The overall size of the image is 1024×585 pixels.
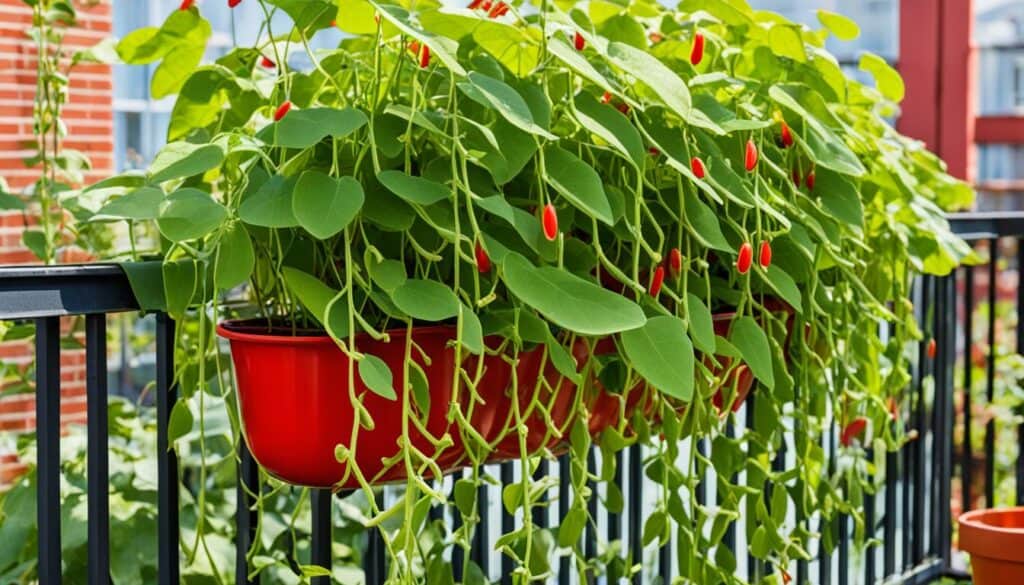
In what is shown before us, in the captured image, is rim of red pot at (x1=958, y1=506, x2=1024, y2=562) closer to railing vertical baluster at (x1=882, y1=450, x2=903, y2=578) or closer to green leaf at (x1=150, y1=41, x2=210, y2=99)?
railing vertical baluster at (x1=882, y1=450, x2=903, y2=578)

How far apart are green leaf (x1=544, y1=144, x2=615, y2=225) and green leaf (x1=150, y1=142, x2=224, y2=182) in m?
0.27

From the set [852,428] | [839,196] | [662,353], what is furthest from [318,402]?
[852,428]

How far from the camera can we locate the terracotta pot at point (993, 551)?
1.93 m

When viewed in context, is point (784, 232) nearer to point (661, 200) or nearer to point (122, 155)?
point (661, 200)

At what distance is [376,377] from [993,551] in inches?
48.0

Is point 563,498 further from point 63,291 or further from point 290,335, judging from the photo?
point 63,291

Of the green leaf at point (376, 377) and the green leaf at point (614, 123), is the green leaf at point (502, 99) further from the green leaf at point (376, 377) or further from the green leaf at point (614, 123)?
the green leaf at point (376, 377)

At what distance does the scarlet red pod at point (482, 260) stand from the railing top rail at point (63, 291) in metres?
0.33

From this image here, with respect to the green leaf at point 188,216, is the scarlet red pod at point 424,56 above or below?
above

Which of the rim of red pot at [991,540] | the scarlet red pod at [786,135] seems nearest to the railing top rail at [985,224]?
the rim of red pot at [991,540]

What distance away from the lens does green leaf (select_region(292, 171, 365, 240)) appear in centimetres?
105

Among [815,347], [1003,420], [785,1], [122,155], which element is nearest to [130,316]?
[122,155]

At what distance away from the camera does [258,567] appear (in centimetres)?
132

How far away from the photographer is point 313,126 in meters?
1.07
